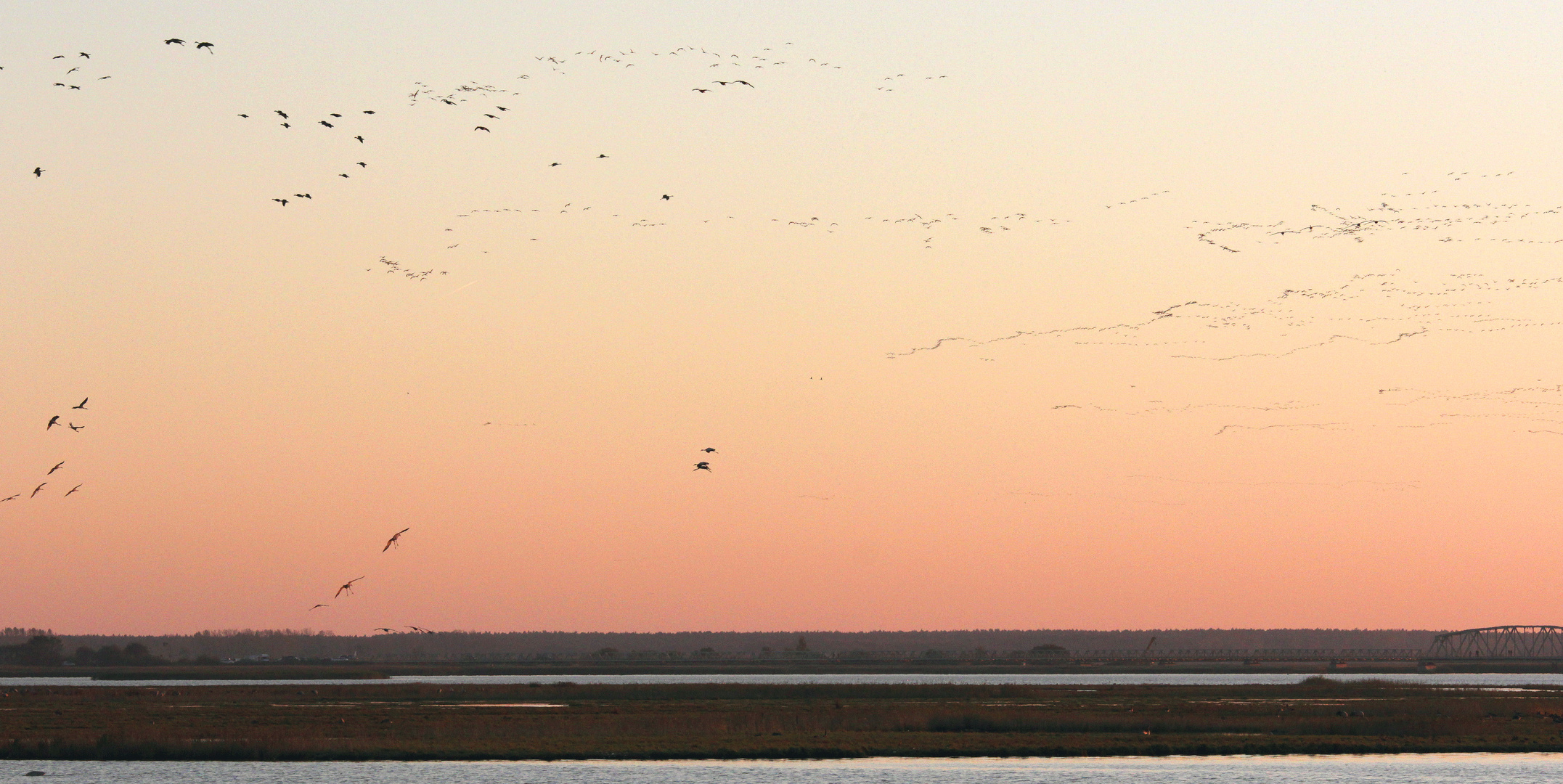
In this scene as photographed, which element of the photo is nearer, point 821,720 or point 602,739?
point 602,739

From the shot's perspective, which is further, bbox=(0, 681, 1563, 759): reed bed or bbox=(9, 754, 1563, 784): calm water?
bbox=(0, 681, 1563, 759): reed bed

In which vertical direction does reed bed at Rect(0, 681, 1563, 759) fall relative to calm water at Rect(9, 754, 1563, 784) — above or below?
below

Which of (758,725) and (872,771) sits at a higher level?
(872,771)

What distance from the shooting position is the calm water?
253ft

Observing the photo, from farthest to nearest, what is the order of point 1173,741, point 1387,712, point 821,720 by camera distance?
1. point 1387,712
2. point 821,720
3. point 1173,741

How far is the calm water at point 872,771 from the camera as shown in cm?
7706

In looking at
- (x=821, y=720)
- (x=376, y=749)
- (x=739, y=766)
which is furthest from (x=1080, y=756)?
(x=376, y=749)

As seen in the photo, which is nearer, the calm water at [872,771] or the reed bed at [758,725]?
the calm water at [872,771]

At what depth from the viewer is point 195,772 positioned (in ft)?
270

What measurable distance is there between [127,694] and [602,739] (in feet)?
296

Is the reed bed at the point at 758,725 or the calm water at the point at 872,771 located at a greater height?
the calm water at the point at 872,771

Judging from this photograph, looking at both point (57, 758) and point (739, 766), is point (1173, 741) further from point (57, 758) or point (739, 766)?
point (57, 758)

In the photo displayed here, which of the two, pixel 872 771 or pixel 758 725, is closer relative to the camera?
pixel 872 771

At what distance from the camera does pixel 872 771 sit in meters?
82.0
